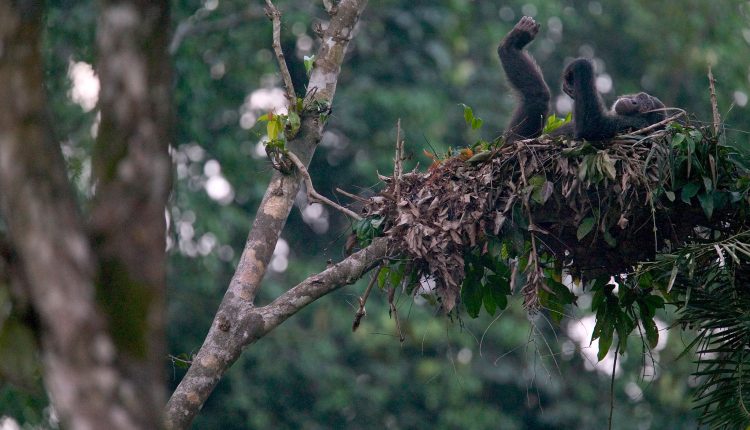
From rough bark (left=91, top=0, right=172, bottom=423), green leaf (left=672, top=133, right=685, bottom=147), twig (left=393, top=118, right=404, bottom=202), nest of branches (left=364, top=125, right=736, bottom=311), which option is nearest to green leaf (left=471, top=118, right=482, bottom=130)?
nest of branches (left=364, top=125, right=736, bottom=311)

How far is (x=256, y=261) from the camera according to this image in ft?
20.2

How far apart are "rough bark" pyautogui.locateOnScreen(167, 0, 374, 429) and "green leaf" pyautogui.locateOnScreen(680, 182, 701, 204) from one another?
7.36ft

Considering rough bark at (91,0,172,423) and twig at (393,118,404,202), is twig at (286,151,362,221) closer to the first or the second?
twig at (393,118,404,202)

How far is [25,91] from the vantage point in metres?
2.56

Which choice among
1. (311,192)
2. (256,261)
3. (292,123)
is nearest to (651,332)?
(311,192)

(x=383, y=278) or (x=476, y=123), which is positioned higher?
(x=476, y=123)

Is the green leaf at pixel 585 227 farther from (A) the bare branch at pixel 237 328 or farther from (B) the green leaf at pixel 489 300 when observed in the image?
(A) the bare branch at pixel 237 328

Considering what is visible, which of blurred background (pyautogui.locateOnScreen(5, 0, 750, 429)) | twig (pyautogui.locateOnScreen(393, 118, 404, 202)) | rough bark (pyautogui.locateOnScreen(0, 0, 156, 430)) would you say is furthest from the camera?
blurred background (pyautogui.locateOnScreen(5, 0, 750, 429))

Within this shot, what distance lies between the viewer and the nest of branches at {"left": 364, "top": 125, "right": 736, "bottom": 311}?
219 inches

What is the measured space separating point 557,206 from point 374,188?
23.5ft

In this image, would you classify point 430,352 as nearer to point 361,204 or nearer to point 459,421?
point 459,421

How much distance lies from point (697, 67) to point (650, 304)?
35.0 feet

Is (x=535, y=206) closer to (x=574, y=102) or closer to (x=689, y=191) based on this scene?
(x=689, y=191)

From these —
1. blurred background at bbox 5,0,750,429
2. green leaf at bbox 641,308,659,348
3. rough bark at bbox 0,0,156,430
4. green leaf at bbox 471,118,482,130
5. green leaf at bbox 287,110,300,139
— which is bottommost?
blurred background at bbox 5,0,750,429
